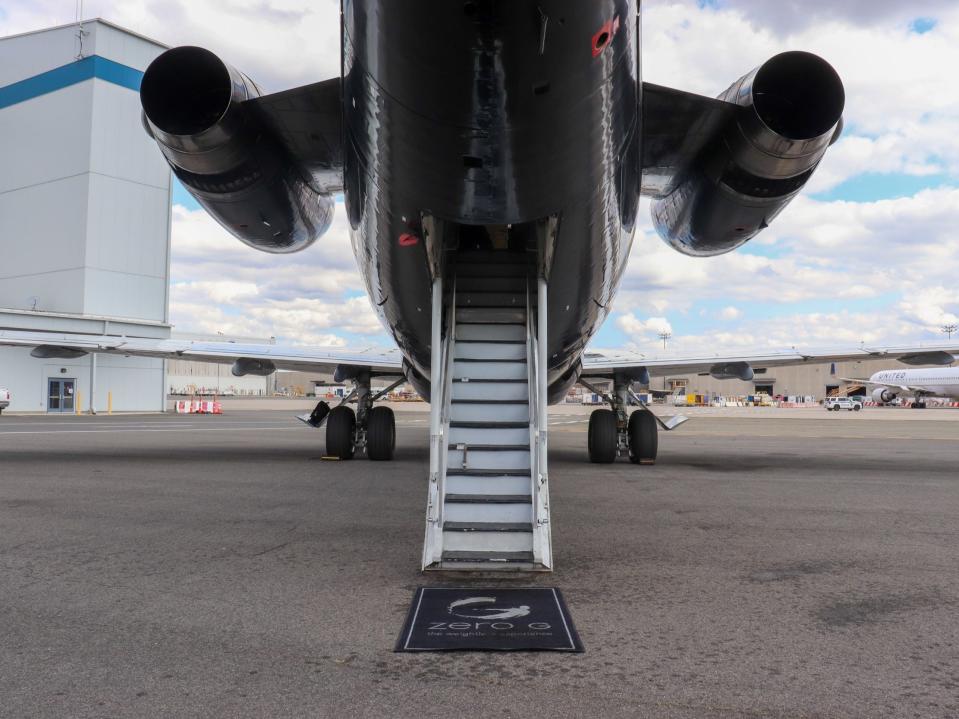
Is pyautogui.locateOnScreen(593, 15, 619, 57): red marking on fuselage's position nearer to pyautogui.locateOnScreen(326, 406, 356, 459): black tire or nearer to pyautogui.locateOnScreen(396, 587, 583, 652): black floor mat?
pyautogui.locateOnScreen(396, 587, 583, 652): black floor mat

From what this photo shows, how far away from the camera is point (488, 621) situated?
3928mm

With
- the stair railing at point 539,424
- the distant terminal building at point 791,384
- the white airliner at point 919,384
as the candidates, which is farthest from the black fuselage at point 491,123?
the distant terminal building at point 791,384

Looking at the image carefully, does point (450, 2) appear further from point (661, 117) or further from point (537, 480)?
point (537, 480)

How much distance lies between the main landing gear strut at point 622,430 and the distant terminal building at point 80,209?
29527mm

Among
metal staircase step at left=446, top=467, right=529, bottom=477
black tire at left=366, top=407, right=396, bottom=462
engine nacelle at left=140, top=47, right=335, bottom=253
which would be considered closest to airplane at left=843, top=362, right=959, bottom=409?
black tire at left=366, top=407, right=396, bottom=462

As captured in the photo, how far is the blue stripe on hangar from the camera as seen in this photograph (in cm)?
3528

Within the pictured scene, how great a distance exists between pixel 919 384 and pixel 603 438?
64.5 metres

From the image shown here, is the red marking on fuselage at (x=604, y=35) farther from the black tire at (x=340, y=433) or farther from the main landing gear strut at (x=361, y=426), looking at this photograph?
the black tire at (x=340, y=433)

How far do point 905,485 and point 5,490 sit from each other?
1235cm

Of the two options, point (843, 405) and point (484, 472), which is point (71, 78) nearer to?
point (484, 472)

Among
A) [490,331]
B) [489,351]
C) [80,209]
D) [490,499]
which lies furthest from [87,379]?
[490,499]

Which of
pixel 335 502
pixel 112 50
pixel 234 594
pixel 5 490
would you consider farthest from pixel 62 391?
pixel 234 594

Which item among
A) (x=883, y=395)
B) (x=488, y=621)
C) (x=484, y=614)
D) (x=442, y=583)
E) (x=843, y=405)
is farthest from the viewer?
(x=883, y=395)

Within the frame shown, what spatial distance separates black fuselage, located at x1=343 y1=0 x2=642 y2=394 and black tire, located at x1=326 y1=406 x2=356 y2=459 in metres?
7.91
